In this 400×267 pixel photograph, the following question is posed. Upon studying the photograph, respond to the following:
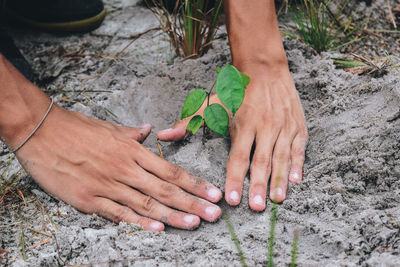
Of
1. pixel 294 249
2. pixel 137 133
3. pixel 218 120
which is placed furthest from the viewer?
pixel 137 133

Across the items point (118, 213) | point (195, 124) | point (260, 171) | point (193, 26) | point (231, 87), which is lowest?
point (118, 213)

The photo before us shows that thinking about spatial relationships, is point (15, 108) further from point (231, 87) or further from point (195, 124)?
point (231, 87)

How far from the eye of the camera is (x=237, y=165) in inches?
56.3

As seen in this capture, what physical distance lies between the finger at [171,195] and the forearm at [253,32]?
68 centimetres

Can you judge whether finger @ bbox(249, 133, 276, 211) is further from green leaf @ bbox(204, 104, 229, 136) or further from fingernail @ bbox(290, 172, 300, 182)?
green leaf @ bbox(204, 104, 229, 136)

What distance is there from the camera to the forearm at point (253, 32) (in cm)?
160

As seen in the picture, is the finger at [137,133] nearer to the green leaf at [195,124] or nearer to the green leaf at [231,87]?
the green leaf at [195,124]

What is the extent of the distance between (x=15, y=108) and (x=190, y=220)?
81 cm

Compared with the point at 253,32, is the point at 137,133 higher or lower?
lower

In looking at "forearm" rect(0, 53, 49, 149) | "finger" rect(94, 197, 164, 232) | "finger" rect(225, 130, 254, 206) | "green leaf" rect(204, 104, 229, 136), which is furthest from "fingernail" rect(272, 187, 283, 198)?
"forearm" rect(0, 53, 49, 149)

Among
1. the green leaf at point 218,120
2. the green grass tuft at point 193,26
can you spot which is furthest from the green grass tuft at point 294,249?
the green grass tuft at point 193,26

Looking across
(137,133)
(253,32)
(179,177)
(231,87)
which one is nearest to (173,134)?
(137,133)

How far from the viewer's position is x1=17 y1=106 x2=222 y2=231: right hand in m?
1.32

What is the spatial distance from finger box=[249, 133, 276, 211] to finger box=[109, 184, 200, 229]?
239 mm
